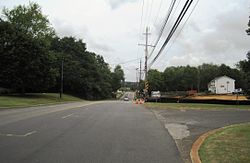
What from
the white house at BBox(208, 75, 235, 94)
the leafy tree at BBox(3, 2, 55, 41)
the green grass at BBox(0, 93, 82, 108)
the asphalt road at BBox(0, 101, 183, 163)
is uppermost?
the leafy tree at BBox(3, 2, 55, 41)

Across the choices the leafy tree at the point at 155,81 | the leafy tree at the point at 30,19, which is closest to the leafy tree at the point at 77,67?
the leafy tree at the point at 30,19

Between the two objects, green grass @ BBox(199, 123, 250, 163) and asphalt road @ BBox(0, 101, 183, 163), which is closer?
green grass @ BBox(199, 123, 250, 163)

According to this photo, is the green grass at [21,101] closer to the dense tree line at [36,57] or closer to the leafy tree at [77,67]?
the dense tree line at [36,57]

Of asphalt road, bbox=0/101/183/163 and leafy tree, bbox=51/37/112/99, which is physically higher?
leafy tree, bbox=51/37/112/99

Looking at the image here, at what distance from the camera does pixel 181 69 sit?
175750 millimetres

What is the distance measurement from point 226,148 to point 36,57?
171ft

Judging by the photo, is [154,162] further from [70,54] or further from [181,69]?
[181,69]

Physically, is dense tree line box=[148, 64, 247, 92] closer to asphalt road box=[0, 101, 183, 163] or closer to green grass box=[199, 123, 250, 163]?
asphalt road box=[0, 101, 183, 163]

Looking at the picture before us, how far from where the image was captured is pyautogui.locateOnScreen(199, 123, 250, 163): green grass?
9.21 m

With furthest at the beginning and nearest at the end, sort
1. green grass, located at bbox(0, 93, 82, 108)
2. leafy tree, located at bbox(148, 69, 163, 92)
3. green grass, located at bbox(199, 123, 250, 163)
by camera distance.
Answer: leafy tree, located at bbox(148, 69, 163, 92)
green grass, located at bbox(0, 93, 82, 108)
green grass, located at bbox(199, 123, 250, 163)

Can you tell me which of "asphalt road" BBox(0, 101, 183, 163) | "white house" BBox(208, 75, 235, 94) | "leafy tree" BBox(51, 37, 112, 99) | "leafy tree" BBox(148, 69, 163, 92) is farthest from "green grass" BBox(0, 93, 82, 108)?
"leafy tree" BBox(148, 69, 163, 92)

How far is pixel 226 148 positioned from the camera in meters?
10.8

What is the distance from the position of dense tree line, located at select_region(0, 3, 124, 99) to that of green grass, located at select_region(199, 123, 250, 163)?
47.7 meters

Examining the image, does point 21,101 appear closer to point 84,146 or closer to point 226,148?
point 84,146
